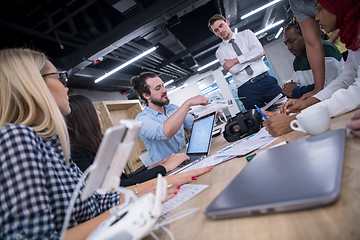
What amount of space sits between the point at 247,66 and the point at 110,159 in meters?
2.50

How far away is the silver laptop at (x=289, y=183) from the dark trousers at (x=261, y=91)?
2006mm

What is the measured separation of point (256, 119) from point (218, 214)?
1101 mm

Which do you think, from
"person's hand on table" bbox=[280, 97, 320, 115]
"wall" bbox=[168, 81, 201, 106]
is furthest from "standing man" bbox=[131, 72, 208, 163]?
"wall" bbox=[168, 81, 201, 106]

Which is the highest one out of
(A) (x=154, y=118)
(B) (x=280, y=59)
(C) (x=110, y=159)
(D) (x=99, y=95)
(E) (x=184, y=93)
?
(D) (x=99, y=95)

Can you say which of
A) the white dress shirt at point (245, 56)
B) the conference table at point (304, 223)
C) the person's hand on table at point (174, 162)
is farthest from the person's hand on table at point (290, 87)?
the conference table at point (304, 223)

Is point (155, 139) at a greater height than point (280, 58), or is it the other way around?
point (280, 58)

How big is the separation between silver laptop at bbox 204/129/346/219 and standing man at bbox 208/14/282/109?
6.63 ft

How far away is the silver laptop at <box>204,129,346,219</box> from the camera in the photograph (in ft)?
1.01

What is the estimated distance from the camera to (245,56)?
256 centimetres

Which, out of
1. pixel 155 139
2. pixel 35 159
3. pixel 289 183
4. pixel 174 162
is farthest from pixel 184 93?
pixel 289 183

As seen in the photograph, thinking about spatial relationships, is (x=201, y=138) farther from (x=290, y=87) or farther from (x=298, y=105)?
(x=290, y=87)

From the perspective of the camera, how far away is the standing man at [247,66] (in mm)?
2432

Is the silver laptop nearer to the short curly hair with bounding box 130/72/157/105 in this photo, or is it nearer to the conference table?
the conference table

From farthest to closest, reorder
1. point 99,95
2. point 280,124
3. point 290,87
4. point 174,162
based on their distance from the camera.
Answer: point 99,95
point 290,87
point 174,162
point 280,124
